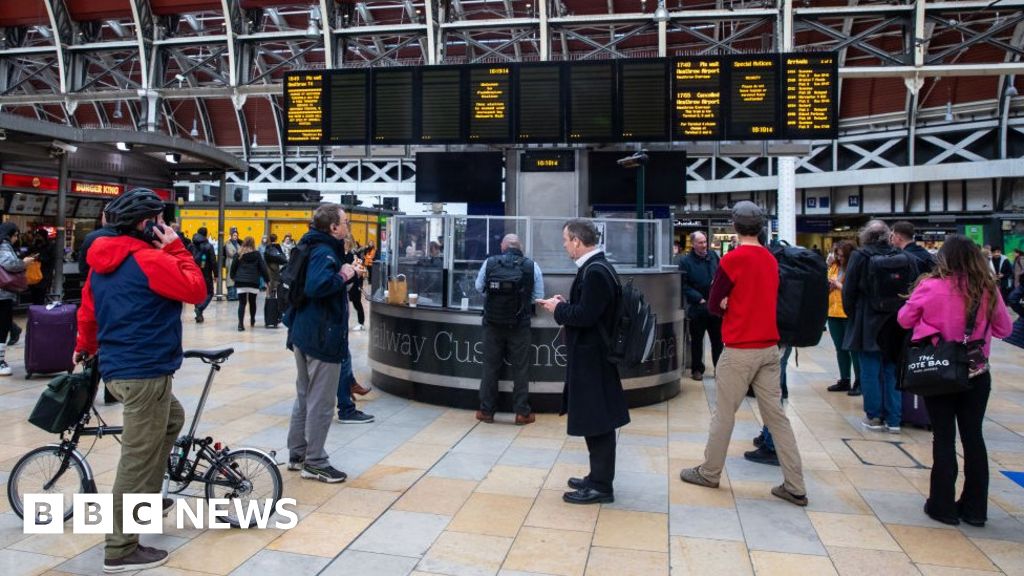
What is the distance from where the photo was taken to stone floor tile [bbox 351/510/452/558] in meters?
3.70

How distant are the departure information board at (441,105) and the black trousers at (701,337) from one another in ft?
15.3

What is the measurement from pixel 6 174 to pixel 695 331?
13781 millimetres

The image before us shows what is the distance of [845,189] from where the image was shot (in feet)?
104

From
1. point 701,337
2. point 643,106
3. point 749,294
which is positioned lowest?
point 701,337

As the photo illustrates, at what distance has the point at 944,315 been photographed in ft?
13.4

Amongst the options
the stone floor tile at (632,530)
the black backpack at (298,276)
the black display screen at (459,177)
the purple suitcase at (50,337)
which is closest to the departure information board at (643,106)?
the black display screen at (459,177)

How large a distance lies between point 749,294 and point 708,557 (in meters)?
1.70

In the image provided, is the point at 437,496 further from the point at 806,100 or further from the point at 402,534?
the point at 806,100

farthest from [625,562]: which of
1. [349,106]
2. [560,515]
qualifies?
[349,106]

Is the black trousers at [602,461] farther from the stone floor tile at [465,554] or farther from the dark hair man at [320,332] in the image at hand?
the dark hair man at [320,332]

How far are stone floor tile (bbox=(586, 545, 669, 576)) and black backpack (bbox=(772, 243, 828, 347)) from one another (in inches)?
75.0

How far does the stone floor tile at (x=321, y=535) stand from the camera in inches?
144

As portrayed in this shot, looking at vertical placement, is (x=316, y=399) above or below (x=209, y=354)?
below

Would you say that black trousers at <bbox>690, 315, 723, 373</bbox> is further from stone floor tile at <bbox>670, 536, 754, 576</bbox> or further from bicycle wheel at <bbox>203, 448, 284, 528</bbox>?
bicycle wheel at <bbox>203, 448, 284, 528</bbox>
